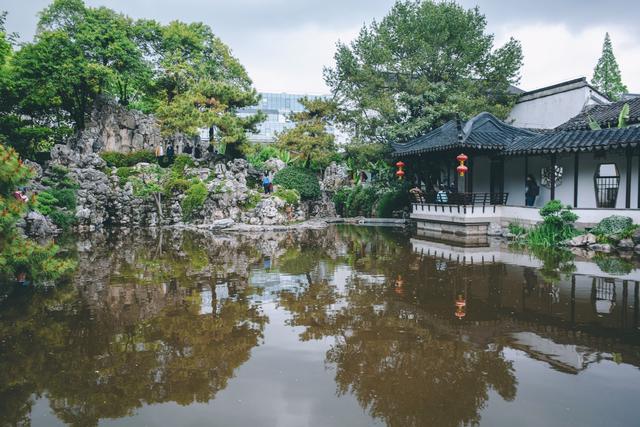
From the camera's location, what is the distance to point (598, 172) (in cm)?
1669

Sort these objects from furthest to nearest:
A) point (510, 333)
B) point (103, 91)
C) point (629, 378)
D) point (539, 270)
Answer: point (103, 91) → point (539, 270) → point (510, 333) → point (629, 378)

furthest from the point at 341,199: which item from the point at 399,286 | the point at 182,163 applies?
the point at 399,286

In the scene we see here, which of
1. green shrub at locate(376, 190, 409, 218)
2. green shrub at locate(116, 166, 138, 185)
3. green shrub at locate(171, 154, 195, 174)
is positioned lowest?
green shrub at locate(376, 190, 409, 218)

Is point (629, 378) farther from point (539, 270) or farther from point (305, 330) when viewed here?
point (539, 270)

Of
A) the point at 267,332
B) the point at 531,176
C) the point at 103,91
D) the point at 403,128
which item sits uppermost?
the point at 103,91

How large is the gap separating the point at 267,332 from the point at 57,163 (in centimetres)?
1986

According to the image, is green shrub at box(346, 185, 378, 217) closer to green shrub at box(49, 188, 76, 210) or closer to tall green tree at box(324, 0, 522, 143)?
tall green tree at box(324, 0, 522, 143)

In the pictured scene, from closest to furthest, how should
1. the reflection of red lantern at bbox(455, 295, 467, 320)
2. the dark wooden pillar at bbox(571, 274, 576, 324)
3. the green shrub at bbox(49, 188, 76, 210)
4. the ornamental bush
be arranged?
1. the dark wooden pillar at bbox(571, 274, 576, 324)
2. the reflection of red lantern at bbox(455, 295, 467, 320)
3. the ornamental bush
4. the green shrub at bbox(49, 188, 76, 210)

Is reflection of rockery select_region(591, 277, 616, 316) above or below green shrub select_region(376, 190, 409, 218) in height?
below

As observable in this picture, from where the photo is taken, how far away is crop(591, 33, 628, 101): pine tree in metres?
38.5

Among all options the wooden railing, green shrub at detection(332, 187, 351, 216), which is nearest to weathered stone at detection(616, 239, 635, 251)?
the wooden railing

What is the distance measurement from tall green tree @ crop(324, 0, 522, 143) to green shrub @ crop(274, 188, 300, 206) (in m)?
4.76

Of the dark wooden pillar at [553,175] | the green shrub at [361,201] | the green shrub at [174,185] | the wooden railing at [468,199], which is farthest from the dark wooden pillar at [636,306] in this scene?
the green shrub at [174,185]

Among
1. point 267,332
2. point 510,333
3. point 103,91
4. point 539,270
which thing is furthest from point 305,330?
point 103,91
